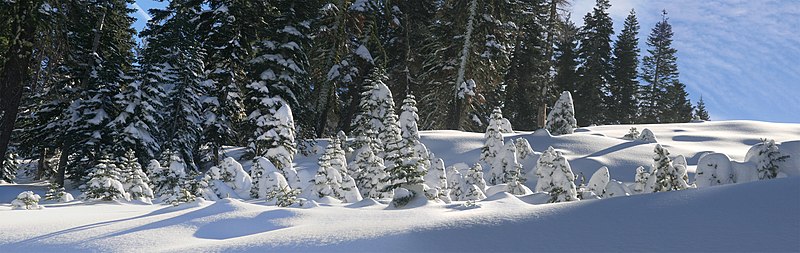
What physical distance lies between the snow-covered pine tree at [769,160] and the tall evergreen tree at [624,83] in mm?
35460

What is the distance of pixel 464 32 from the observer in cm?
2319

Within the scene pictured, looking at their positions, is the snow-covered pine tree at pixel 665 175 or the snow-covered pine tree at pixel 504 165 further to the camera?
the snow-covered pine tree at pixel 504 165

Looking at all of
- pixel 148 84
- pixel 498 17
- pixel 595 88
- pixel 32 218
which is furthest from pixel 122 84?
pixel 595 88

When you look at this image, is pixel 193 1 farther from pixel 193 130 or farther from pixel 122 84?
pixel 193 130

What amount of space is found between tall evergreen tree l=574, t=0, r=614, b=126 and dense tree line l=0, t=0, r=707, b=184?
1407 centimetres

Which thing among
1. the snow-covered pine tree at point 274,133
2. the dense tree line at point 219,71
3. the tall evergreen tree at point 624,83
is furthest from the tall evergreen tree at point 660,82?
the snow-covered pine tree at point 274,133

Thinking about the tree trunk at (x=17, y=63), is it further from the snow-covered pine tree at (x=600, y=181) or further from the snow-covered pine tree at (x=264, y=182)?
the snow-covered pine tree at (x=600, y=181)

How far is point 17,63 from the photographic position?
12.5m

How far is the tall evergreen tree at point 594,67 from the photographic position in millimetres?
40969

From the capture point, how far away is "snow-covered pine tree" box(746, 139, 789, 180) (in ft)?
27.7

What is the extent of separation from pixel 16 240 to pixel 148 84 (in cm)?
1283

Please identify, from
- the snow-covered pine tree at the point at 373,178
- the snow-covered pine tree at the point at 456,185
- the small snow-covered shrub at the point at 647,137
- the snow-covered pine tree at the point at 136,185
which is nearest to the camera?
the snow-covered pine tree at the point at 136,185

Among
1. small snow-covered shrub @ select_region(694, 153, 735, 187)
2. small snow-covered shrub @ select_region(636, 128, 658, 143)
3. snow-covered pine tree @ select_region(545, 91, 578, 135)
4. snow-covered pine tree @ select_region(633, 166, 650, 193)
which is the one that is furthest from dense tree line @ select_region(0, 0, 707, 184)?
small snow-covered shrub @ select_region(694, 153, 735, 187)

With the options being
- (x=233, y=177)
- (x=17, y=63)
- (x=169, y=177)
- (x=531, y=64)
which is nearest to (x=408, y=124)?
(x=233, y=177)
